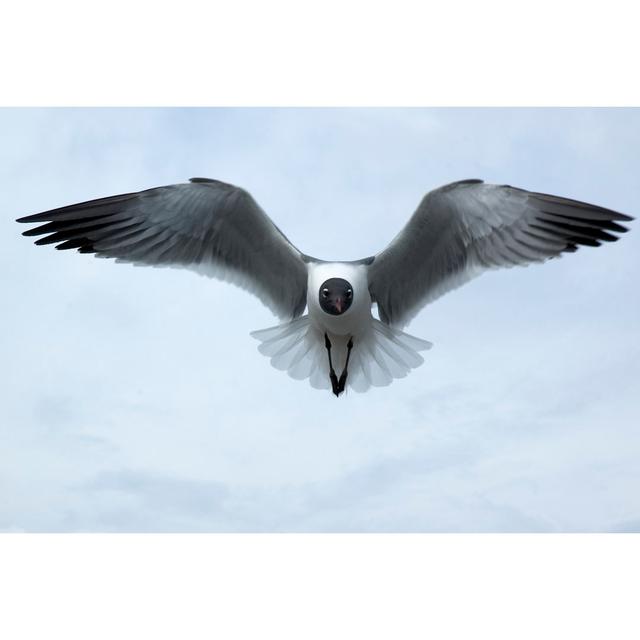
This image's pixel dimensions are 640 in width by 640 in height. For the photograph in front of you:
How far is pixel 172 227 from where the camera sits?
4426mm

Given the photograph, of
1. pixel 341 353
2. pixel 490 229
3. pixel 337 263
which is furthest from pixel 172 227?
pixel 490 229

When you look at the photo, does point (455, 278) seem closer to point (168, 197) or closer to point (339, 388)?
point (339, 388)

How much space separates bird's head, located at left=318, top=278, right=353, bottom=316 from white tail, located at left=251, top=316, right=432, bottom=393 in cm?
31

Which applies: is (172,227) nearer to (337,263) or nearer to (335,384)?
(337,263)

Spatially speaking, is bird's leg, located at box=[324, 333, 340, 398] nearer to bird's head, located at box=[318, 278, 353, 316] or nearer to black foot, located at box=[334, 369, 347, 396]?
black foot, located at box=[334, 369, 347, 396]

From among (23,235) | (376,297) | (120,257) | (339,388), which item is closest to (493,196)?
(376,297)

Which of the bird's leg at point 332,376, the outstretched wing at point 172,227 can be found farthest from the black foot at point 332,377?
the outstretched wing at point 172,227

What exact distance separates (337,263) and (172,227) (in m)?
0.86

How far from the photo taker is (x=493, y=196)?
412 centimetres

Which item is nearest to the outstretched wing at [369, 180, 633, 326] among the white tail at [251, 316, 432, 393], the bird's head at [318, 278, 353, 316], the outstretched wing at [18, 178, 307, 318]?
the bird's head at [318, 278, 353, 316]

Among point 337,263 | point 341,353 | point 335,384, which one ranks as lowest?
point 335,384

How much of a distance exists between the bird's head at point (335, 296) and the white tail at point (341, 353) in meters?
0.31

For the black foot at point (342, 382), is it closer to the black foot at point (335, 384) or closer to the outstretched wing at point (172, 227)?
the black foot at point (335, 384)

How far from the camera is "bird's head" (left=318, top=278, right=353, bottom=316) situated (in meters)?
4.32
